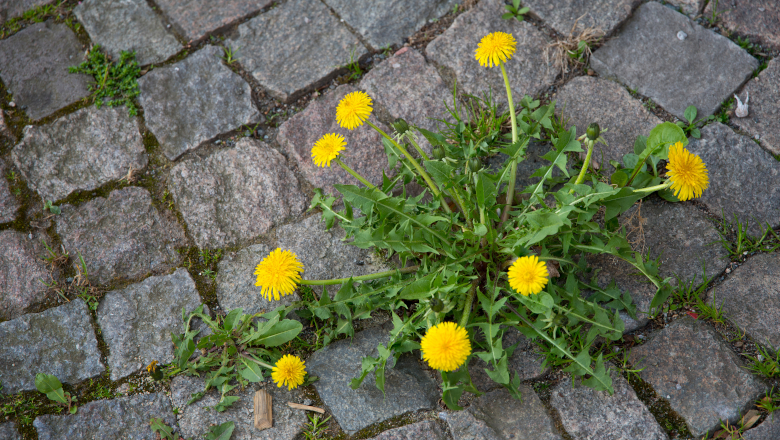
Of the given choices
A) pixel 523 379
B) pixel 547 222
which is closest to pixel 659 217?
pixel 547 222

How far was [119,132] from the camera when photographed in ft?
8.98

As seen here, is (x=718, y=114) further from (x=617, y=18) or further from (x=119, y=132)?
(x=119, y=132)

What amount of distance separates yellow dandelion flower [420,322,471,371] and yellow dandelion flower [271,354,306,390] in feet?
1.89

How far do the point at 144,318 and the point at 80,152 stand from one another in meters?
0.99

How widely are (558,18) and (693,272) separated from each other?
4.84 ft

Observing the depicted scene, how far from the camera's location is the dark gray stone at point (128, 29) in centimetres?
292

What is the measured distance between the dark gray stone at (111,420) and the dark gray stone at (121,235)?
57cm

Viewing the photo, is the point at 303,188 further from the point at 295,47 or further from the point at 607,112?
the point at 607,112

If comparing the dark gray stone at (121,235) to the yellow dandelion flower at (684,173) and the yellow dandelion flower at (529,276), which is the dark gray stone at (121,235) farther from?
the yellow dandelion flower at (684,173)

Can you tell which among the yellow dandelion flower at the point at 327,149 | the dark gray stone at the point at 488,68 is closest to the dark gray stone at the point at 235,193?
the yellow dandelion flower at the point at 327,149

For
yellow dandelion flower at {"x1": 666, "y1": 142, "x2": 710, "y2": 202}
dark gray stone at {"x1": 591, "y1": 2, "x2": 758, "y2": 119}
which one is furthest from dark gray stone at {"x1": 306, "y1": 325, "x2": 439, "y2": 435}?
dark gray stone at {"x1": 591, "y1": 2, "x2": 758, "y2": 119}

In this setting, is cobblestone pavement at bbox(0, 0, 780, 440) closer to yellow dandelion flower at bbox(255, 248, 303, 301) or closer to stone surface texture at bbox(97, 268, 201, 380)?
stone surface texture at bbox(97, 268, 201, 380)

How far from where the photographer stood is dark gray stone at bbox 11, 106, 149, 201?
8.64 feet

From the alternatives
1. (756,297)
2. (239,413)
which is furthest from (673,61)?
(239,413)
